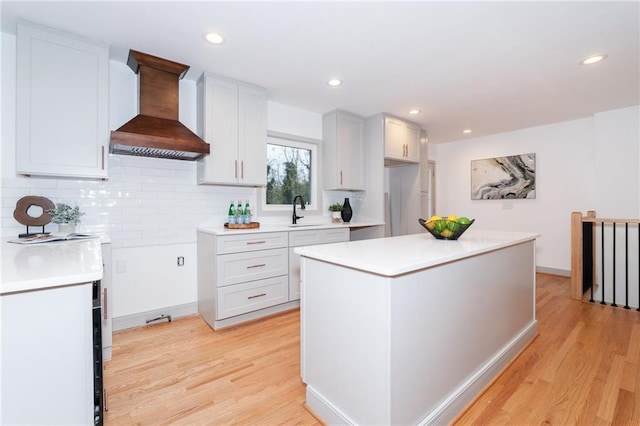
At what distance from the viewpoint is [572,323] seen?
2807mm

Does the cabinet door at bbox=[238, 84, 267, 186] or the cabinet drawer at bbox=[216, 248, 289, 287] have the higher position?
the cabinet door at bbox=[238, 84, 267, 186]

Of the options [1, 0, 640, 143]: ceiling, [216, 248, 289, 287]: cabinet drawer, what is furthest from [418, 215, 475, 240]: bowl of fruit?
[216, 248, 289, 287]: cabinet drawer

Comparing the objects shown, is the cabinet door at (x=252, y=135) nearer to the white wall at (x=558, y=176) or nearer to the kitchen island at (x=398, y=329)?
the kitchen island at (x=398, y=329)

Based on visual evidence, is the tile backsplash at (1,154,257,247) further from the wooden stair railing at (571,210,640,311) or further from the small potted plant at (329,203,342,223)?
the wooden stair railing at (571,210,640,311)

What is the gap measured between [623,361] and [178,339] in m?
3.41

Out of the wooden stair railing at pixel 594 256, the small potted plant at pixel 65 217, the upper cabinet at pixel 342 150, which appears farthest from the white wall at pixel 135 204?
the wooden stair railing at pixel 594 256

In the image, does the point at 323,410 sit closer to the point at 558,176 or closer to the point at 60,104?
the point at 60,104

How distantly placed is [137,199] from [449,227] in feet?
8.79

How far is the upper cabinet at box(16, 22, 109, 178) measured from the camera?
201 centimetres

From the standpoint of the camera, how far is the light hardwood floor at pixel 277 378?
159cm

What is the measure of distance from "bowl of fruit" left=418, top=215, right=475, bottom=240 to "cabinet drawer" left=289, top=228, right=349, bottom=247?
1475 mm

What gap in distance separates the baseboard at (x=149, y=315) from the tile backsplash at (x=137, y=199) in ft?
2.17

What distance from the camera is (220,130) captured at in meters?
2.87

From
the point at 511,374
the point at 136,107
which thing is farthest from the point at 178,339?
the point at 511,374
